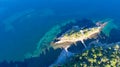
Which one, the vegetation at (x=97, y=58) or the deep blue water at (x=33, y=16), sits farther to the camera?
the deep blue water at (x=33, y=16)

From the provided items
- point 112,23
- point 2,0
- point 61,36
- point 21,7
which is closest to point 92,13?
point 112,23

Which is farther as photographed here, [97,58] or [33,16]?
[33,16]

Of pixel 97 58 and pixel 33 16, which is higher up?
pixel 33 16

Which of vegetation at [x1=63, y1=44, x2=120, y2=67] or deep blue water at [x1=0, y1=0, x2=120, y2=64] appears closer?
vegetation at [x1=63, y1=44, x2=120, y2=67]

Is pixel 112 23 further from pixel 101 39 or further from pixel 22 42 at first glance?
pixel 22 42

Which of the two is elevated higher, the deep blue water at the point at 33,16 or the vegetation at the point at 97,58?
the deep blue water at the point at 33,16
